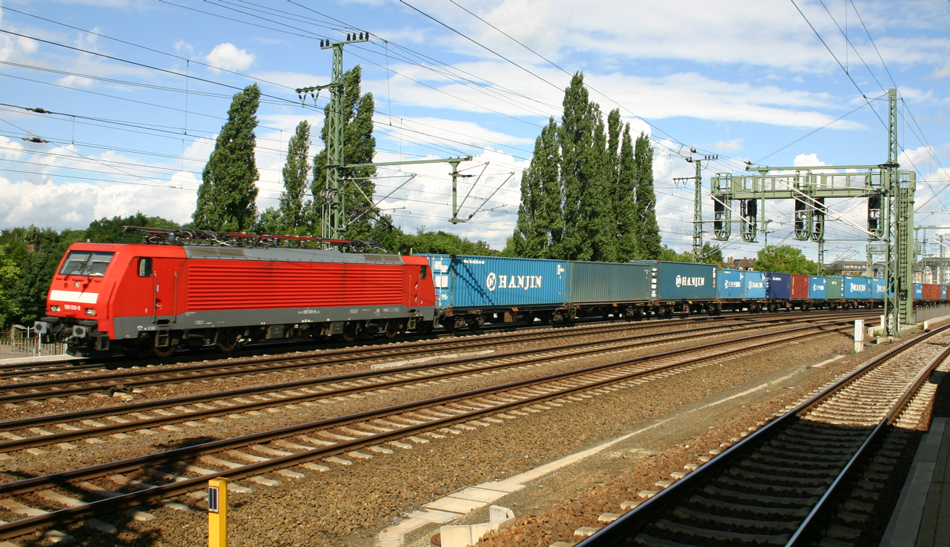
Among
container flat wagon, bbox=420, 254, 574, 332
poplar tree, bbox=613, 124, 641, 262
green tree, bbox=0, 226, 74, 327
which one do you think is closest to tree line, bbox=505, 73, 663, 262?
poplar tree, bbox=613, 124, 641, 262

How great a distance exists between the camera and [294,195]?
5231cm

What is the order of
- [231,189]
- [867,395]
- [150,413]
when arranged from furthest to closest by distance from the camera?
[231,189] → [867,395] → [150,413]

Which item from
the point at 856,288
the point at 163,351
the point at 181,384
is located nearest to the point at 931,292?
the point at 856,288

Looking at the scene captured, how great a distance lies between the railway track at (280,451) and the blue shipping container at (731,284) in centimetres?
3213

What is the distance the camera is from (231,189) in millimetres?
39875

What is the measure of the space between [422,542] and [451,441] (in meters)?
3.57

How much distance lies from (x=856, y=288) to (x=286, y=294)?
60.2m

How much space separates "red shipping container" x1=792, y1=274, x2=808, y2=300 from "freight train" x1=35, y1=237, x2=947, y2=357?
2372 centimetres

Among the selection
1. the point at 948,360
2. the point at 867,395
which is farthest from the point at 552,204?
the point at 867,395

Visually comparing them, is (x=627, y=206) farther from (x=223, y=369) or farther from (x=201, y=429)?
(x=201, y=429)

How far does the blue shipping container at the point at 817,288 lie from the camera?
54750 millimetres

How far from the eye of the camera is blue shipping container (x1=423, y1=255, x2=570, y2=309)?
25.3 m

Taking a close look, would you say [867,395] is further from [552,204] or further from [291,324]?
[552,204]

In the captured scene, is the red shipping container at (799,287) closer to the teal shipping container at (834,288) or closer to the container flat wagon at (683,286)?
the teal shipping container at (834,288)
